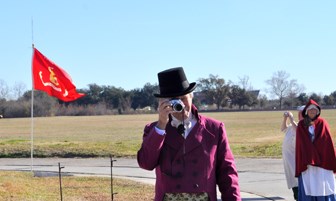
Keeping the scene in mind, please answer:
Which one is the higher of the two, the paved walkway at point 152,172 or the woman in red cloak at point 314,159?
the woman in red cloak at point 314,159

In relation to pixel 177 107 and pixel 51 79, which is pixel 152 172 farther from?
pixel 177 107

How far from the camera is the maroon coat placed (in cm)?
347

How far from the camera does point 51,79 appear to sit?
50.3ft

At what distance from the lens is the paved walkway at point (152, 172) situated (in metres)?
11.7

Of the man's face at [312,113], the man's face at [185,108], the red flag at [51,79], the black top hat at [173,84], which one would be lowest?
the man's face at [312,113]

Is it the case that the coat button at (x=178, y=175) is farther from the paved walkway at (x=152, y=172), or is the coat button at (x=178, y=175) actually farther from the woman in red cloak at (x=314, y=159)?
the paved walkway at (x=152, y=172)

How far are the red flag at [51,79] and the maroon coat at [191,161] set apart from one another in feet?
39.0

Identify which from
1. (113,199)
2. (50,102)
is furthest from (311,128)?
(50,102)

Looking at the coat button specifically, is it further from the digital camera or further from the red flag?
the red flag

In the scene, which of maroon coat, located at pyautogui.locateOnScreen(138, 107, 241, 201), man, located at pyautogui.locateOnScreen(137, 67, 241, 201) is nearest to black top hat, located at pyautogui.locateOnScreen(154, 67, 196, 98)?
man, located at pyautogui.locateOnScreen(137, 67, 241, 201)

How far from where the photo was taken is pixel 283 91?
145 meters

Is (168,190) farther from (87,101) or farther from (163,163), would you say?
(87,101)

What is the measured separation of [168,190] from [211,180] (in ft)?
0.89

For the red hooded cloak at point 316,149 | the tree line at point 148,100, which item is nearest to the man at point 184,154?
the red hooded cloak at point 316,149
